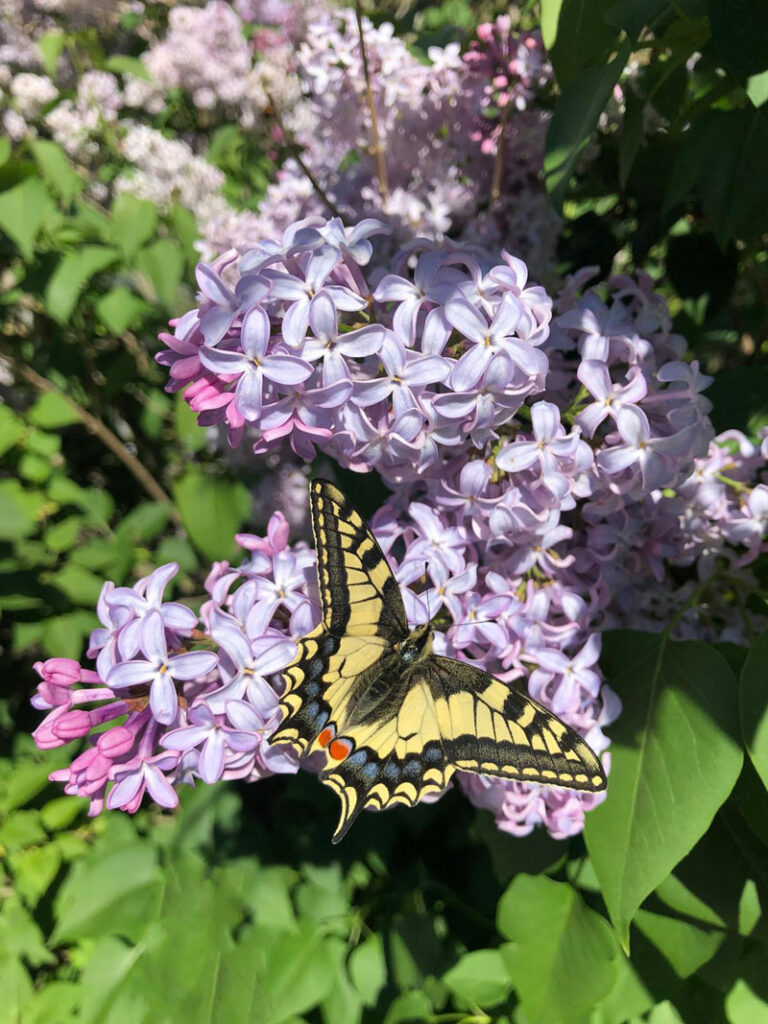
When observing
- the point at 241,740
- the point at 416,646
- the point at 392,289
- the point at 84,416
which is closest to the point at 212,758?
the point at 241,740

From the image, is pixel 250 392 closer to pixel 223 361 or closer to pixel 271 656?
pixel 223 361

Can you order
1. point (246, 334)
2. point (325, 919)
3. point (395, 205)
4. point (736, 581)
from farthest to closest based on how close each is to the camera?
point (325, 919), point (395, 205), point (736, 581), point (246, 334)

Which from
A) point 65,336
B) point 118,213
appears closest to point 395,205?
point 118,213

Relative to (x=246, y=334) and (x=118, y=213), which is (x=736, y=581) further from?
(x=118, y=213)

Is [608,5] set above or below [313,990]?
above

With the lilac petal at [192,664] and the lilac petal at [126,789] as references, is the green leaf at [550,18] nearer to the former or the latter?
the lilac petal at [192,664]

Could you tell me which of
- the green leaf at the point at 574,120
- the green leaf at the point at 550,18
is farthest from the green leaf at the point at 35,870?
the green leaf at the point at 550,18

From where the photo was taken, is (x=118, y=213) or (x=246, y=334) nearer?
(x=246, y=334)
